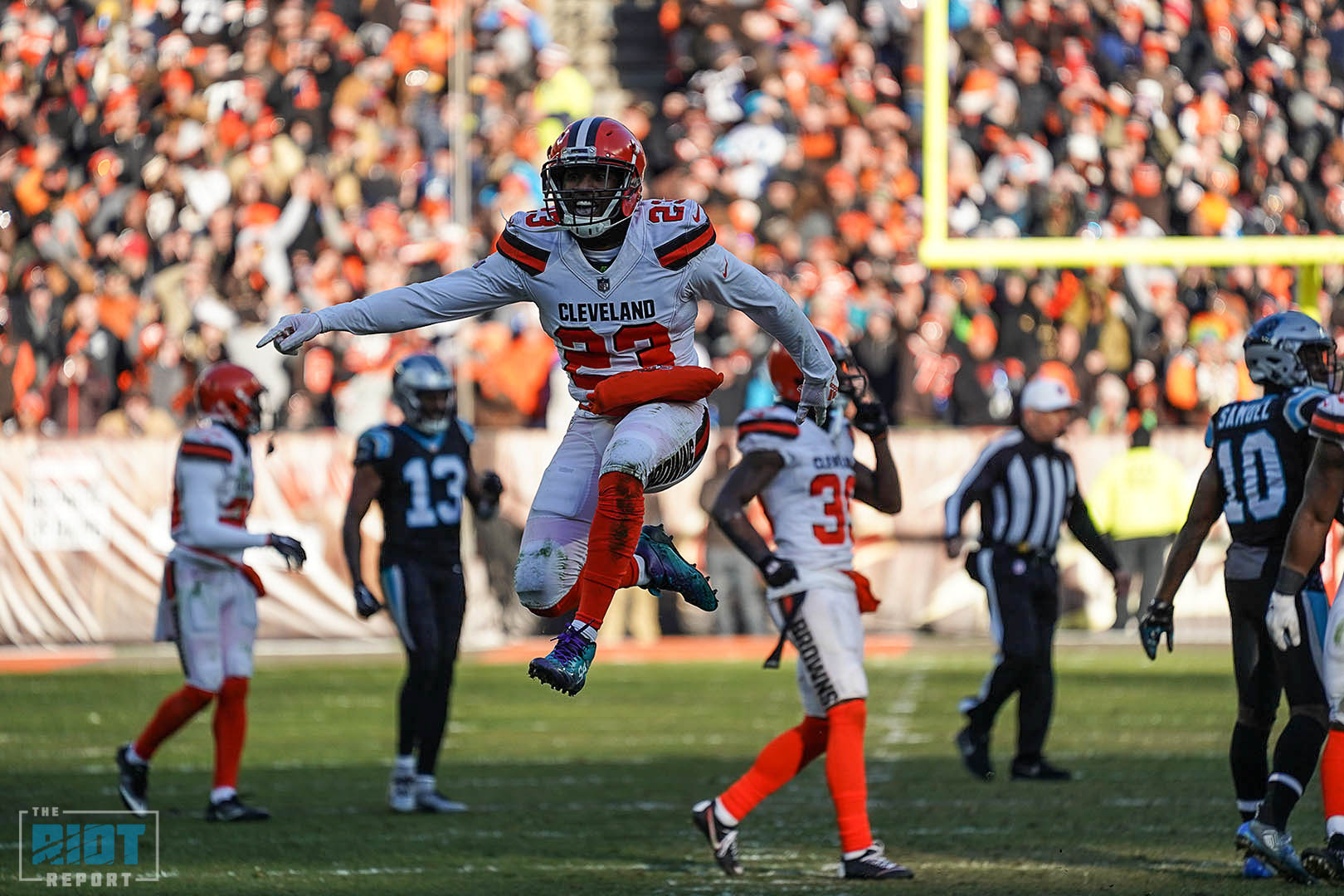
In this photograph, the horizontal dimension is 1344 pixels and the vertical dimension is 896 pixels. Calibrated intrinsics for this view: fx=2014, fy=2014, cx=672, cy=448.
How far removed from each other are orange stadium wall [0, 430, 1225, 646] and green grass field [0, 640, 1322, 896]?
1.19 meters

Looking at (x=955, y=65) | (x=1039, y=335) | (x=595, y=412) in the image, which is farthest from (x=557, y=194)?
(x=1039, y=335)

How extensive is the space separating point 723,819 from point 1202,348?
29.3 ft

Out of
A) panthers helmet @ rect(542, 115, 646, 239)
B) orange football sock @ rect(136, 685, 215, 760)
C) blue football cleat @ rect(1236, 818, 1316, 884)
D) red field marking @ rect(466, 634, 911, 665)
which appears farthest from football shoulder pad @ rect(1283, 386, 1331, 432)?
red field marking @ rect(466, 634, 911, 665)

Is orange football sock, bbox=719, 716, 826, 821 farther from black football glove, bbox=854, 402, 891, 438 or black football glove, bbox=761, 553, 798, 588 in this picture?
black football glove, bbox=854, 402, 891, 438

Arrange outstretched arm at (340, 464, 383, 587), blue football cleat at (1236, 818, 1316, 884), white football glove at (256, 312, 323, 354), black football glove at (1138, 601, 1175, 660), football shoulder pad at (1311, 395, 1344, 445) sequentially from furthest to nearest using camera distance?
outstretched arm at (340, 464, 383, 587) < black football glove at (1138, 601, 1175, 660) < blue football cleat at (1236, 818, 1316, 884) < football shoulder pad at (1311, 395, 1344, 445) < white football glove at (256, 312, 323, 354)

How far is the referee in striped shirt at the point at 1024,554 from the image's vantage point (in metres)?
9.25

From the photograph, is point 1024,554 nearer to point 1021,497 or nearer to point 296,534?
point 1021,497

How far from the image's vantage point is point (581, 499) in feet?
19.9

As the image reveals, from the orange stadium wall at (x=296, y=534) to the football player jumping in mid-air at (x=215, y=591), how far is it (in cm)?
692

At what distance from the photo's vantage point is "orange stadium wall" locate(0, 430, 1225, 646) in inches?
616

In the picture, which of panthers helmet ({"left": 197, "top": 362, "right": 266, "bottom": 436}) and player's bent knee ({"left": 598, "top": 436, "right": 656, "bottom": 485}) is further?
panthers helmet ({"left": 197, "top": 362, "right": 266, "bottom": 436})

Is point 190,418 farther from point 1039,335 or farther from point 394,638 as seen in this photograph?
point 1039,335

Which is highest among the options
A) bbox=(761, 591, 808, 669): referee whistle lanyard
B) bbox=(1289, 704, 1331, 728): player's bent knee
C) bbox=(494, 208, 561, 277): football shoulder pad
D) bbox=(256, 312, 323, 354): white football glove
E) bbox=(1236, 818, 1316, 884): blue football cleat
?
bbox=(494, 208, 561, 277): football shoulder pad

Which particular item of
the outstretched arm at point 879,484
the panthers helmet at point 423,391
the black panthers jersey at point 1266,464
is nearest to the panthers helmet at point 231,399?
the panthers helmet at point 423,391
